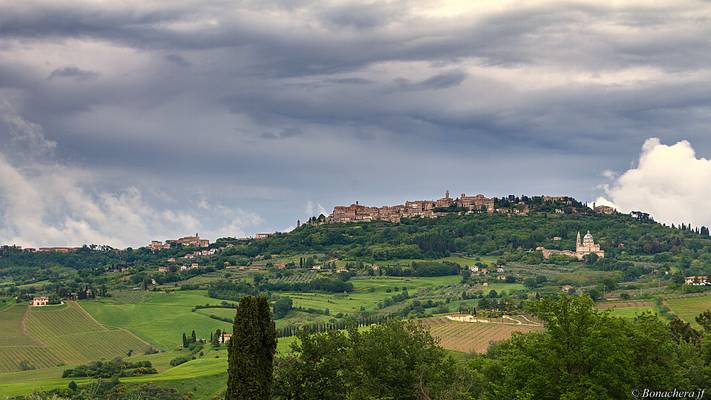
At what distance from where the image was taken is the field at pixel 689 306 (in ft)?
354

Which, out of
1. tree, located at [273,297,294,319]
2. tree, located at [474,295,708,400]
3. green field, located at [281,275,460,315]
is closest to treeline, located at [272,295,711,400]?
tree, located at [474,295,708,400]

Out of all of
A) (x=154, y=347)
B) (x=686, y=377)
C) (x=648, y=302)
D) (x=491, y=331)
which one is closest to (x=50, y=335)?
(x=154, y=347)

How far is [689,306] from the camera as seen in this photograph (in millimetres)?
117062

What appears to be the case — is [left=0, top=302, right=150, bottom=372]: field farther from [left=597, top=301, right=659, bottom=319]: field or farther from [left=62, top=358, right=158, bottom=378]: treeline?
[left=597, top=301, right=659, bottom=319]: field

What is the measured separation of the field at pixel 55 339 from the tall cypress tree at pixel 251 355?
99.1 m

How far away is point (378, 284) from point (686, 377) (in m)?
153

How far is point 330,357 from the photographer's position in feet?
141

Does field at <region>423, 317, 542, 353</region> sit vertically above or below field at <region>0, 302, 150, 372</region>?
above

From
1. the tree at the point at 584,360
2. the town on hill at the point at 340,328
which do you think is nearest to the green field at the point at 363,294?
the town on hill at the point at 340,328

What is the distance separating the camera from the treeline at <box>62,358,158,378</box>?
112 m

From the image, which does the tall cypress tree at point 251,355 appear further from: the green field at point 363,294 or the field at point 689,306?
the green field at point 363,294

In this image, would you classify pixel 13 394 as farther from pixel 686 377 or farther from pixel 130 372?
pixel 686 377

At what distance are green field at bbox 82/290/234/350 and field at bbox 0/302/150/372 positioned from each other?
2924 mm

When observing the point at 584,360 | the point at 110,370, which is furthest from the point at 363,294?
the point at 584,360
